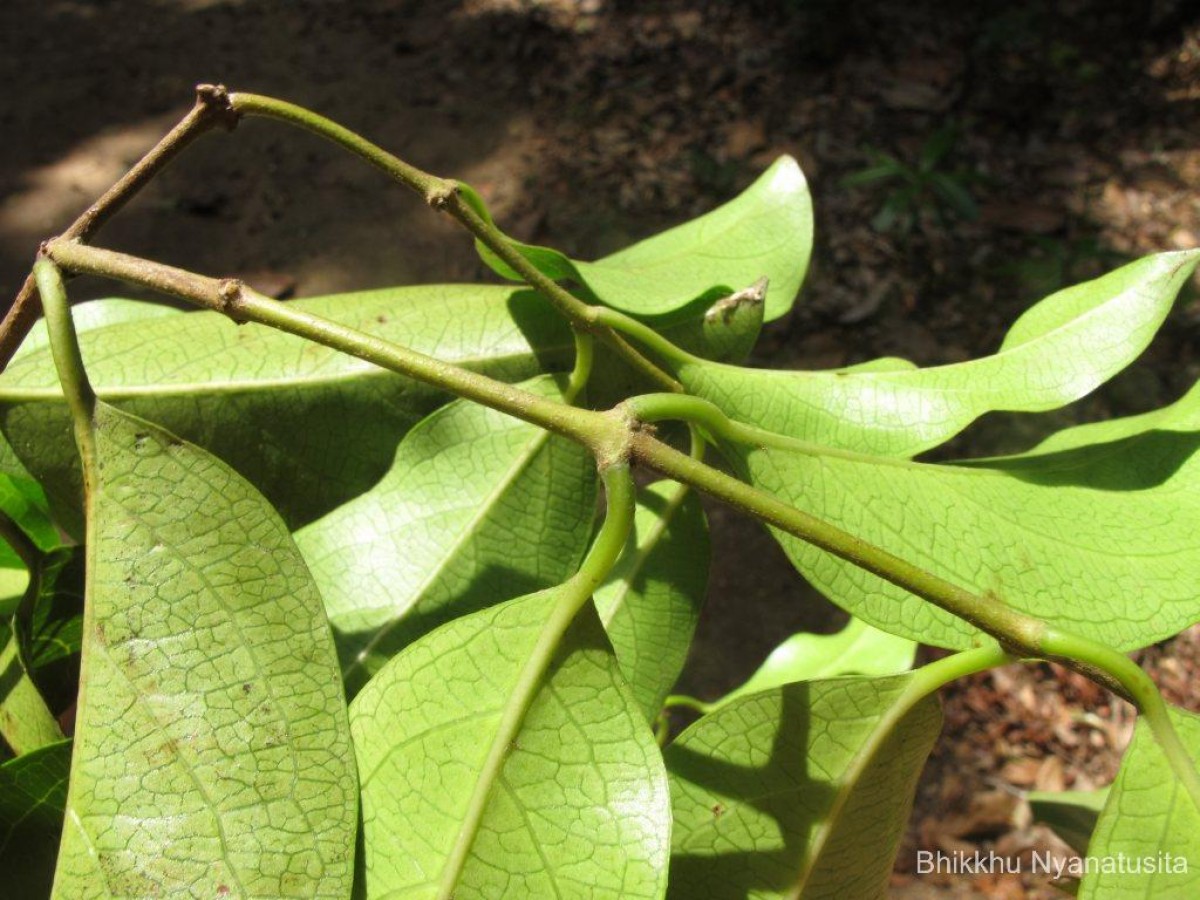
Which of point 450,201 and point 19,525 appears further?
point 19,525

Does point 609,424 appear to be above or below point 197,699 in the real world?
above

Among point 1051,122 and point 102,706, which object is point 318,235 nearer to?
point 1051,122

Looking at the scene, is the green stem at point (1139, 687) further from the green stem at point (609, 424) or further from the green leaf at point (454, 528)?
the green leaf at point (454, 528)

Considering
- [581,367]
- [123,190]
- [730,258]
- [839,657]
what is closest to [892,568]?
[581,367]

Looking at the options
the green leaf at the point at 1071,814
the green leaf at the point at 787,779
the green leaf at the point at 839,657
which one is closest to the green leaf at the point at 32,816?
the green leaf at the point at 787,779

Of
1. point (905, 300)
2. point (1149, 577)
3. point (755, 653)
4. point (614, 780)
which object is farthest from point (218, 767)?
point (905, 300)

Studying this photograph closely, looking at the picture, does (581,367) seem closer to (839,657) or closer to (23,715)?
(23,715)

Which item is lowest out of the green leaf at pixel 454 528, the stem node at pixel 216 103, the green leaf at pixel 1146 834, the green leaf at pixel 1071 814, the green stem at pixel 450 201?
the green leaf at pixel 1071 814

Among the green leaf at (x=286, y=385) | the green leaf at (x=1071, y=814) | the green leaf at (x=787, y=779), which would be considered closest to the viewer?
the green leaf at (x=787, y=779)
